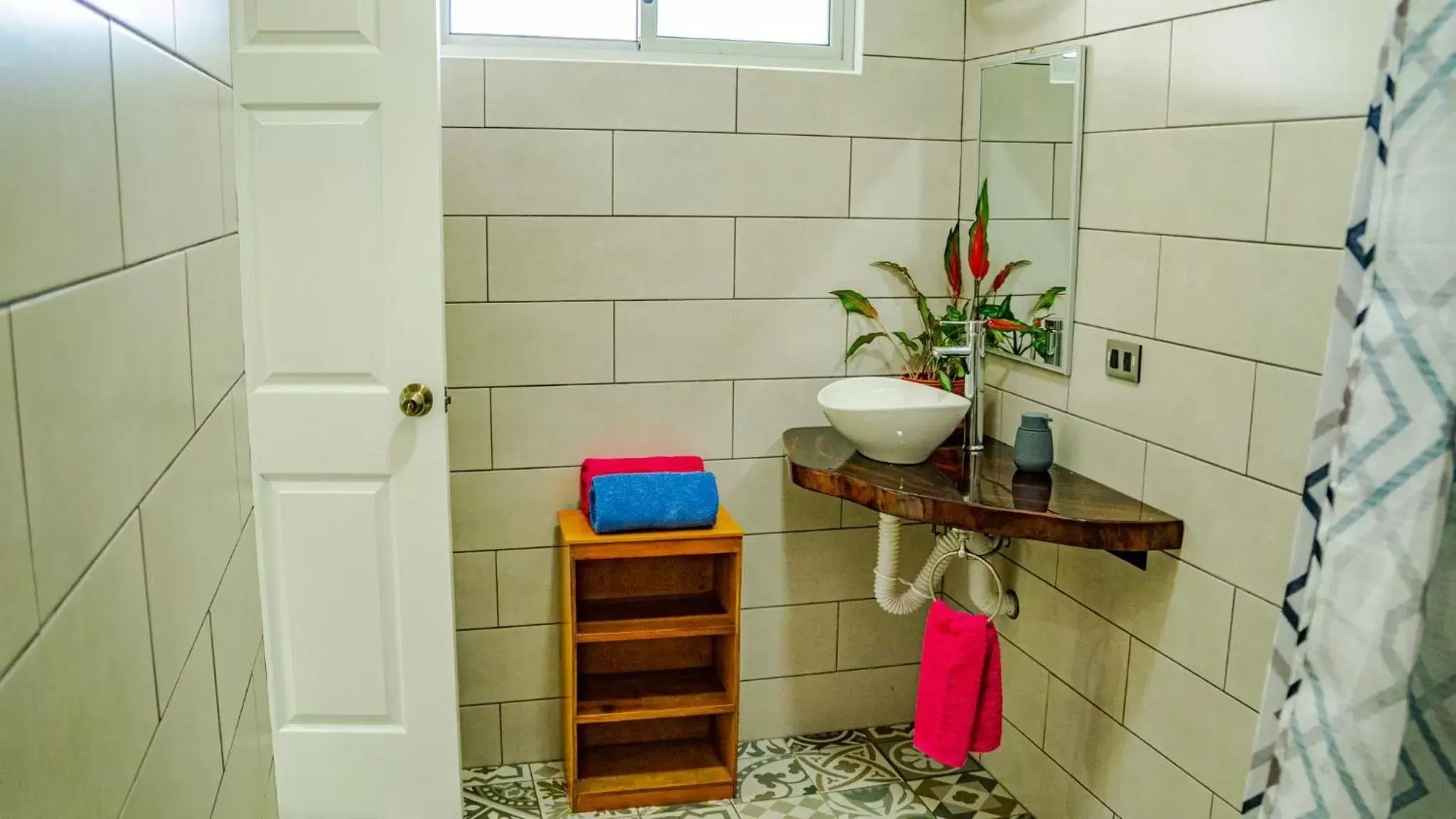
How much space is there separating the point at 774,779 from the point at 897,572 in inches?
24.7

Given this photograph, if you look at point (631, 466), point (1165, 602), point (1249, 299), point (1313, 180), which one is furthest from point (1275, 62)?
point (631, 466)

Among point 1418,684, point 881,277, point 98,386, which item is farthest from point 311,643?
point 1418,684

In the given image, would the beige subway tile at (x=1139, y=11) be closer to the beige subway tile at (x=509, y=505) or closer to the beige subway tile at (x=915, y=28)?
the beige subway tile at (x=915, y=28)

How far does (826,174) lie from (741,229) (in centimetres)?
27

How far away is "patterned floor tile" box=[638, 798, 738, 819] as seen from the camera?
9.46ft

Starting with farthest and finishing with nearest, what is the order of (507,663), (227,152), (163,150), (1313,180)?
(507,663)
(1313,180)
(227,152)
(163,150)

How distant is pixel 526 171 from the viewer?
2.88m

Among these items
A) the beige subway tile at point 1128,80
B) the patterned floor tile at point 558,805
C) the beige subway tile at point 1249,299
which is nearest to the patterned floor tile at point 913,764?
the patterned floor tile at point 558,805

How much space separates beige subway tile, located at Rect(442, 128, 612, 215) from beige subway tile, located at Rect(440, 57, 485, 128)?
3 centimetres

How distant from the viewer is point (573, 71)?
2.88m

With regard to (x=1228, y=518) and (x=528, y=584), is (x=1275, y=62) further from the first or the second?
(x=528, y=584)

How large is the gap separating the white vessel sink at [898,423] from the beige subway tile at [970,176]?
22.1 inches

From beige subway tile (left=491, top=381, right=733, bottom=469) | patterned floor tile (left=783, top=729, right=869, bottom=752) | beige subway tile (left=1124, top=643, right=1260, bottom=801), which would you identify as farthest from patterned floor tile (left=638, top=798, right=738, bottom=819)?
beige subway tile (left=1124, top=643, right=1260, bottom=801)

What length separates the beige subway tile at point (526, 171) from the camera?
285 centimetres
